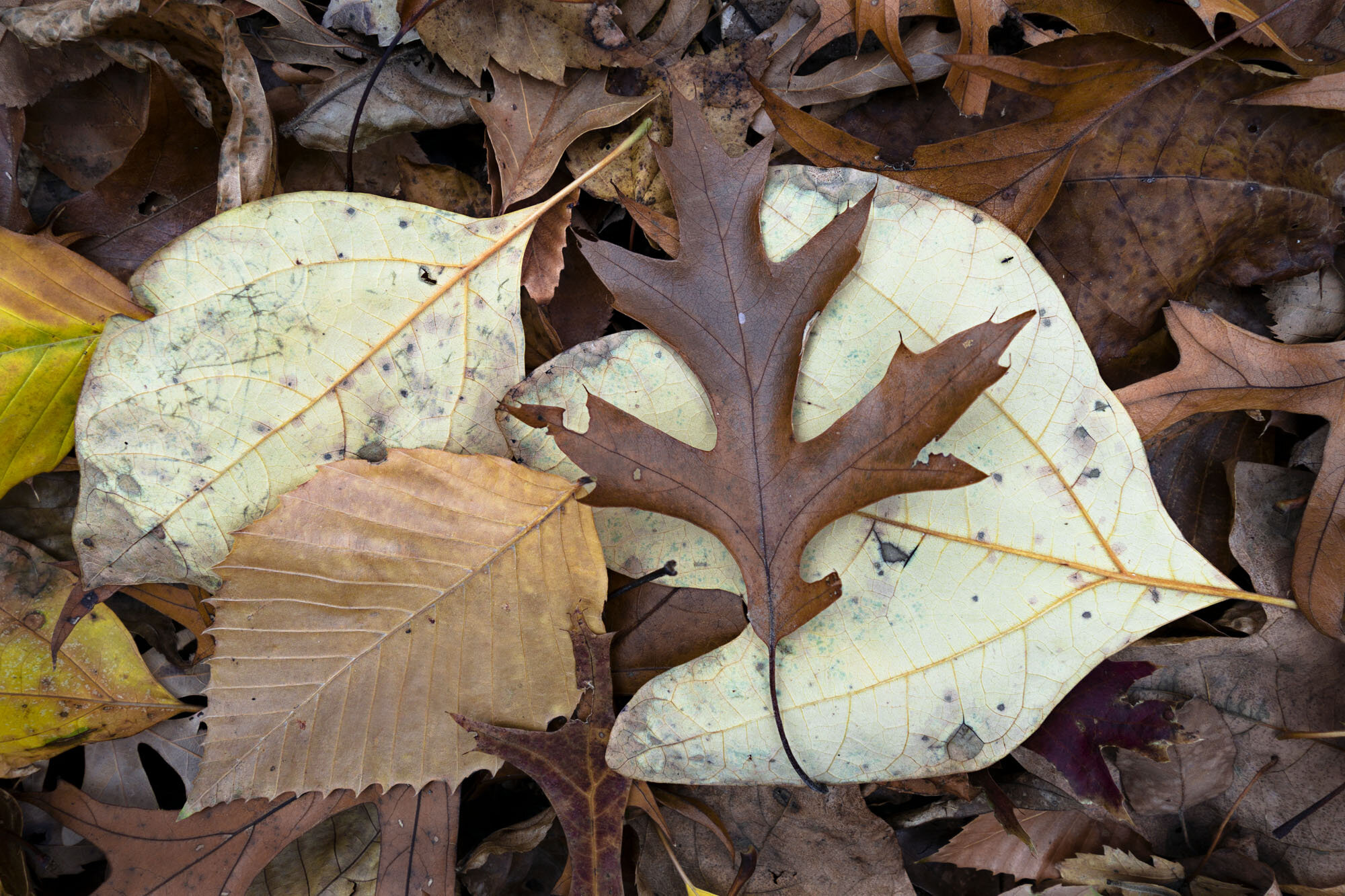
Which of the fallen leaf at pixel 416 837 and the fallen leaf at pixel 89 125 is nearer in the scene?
the fallen leaf at pixel 416 837

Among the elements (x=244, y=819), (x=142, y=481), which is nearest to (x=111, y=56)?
(x=142, y=481)

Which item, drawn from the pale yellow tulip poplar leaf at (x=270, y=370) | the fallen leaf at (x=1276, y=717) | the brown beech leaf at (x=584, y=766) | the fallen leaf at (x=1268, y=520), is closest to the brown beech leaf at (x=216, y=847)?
the brown beech leaf at (x=584, y=766)

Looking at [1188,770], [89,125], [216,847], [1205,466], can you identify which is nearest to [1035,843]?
[1188,770]

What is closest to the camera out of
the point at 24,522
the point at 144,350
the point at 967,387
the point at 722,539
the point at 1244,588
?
the point at 967,387

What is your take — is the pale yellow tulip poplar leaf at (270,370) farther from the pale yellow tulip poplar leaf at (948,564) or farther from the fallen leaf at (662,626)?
the pale yellow tulip poplar leaf at (948,564)

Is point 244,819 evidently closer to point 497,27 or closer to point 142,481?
point 142,481

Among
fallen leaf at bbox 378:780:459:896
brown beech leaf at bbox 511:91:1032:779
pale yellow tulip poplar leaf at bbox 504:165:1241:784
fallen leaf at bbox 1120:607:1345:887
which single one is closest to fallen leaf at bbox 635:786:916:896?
pale yellow tulip poplar leaf at bbox 504:165:1241:784
